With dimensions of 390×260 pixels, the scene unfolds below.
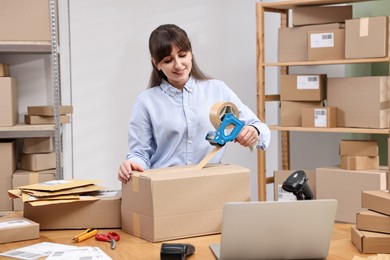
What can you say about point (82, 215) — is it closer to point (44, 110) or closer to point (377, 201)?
point (377, 201)

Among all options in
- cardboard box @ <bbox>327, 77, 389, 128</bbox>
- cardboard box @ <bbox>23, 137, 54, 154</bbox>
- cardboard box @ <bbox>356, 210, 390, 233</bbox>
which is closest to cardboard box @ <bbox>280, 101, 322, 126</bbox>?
cardboard box @ <bbox>327, 77, 389, 128</bbox>

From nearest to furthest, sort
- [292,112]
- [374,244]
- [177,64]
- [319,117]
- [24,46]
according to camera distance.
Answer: [374,244], [177,64], [24,46], [319,117], [292,112]

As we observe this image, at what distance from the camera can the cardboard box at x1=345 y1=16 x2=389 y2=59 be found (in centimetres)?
285

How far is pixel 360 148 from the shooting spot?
9.78 feet

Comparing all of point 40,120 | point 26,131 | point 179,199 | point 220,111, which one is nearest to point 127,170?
point 179,199

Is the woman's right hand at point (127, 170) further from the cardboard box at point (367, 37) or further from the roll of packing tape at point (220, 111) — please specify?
the cardboard box at point (367, 37)

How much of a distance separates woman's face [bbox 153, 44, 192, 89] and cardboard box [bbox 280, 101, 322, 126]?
1321 millimetres

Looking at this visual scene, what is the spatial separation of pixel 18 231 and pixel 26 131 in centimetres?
140

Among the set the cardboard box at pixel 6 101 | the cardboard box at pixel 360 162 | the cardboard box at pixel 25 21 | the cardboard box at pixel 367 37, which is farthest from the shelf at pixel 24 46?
the cardboard box at pixel 360 162

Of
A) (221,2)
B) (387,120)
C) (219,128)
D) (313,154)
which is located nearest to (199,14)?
(221,2)

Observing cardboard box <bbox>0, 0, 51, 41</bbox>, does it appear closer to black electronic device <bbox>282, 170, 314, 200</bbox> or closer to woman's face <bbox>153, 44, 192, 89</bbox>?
woman's face <bbox>153, 44, 192, 89</bbox>

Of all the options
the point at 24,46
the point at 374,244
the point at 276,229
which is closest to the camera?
the point at 276,229

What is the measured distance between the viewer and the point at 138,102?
216 centimetres

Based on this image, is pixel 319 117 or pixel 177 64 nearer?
pixel 177 64
